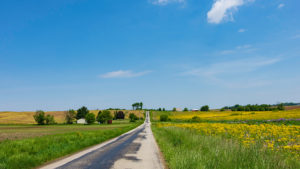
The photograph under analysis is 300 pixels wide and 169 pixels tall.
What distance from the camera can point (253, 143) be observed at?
7.70 m

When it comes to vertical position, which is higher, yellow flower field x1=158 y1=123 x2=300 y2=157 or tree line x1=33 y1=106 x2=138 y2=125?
yellow flower field x1=158 y1=123 x2=300 y2=157

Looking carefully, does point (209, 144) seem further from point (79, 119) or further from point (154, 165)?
point (79, 119)

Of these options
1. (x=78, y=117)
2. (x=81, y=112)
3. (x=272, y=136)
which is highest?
(x=272, y=136)

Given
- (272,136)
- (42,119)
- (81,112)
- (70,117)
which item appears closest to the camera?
(272,136)

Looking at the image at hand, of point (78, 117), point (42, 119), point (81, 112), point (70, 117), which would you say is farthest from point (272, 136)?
point (78, 117)

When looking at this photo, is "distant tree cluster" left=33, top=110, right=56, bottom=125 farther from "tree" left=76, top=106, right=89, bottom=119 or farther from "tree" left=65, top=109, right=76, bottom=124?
"tree" left=76, top=106, right=89, bottom=119

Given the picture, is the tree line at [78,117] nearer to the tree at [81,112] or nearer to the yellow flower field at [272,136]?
the tree at [81,112]

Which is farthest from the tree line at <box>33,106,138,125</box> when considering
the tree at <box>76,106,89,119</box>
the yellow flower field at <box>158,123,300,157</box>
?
the yellow flower field at <box>158,123,300,157</box>

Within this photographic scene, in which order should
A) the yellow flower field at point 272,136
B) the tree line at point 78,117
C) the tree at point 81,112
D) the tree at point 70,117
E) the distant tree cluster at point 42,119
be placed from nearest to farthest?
1. the yellow flower field at point 272,136
2. the distant tree cluster at point 42,119
3. the tree line at point 78,117
4. the tree at point 70,117
5. the tree at point 81,112

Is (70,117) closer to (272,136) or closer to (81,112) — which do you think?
(81,112)

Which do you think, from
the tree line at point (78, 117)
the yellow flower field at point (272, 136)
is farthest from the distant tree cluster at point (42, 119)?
the yellow flower field at point (272, 136)

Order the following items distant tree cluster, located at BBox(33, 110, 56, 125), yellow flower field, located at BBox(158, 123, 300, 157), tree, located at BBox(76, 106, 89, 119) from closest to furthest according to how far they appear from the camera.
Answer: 1. yellow flower field, located at BBox(158, 123, 300, 157)
2. distant tree cluster, located at BBox(33, 110, 56, 125)
3. tree, located at BBox(76, 106, 89, 119)

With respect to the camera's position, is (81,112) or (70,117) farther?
(81,112)

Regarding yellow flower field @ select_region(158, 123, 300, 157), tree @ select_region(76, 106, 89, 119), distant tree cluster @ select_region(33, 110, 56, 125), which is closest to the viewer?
yellow flower field @ select_region(158, 123, 300, 157)
